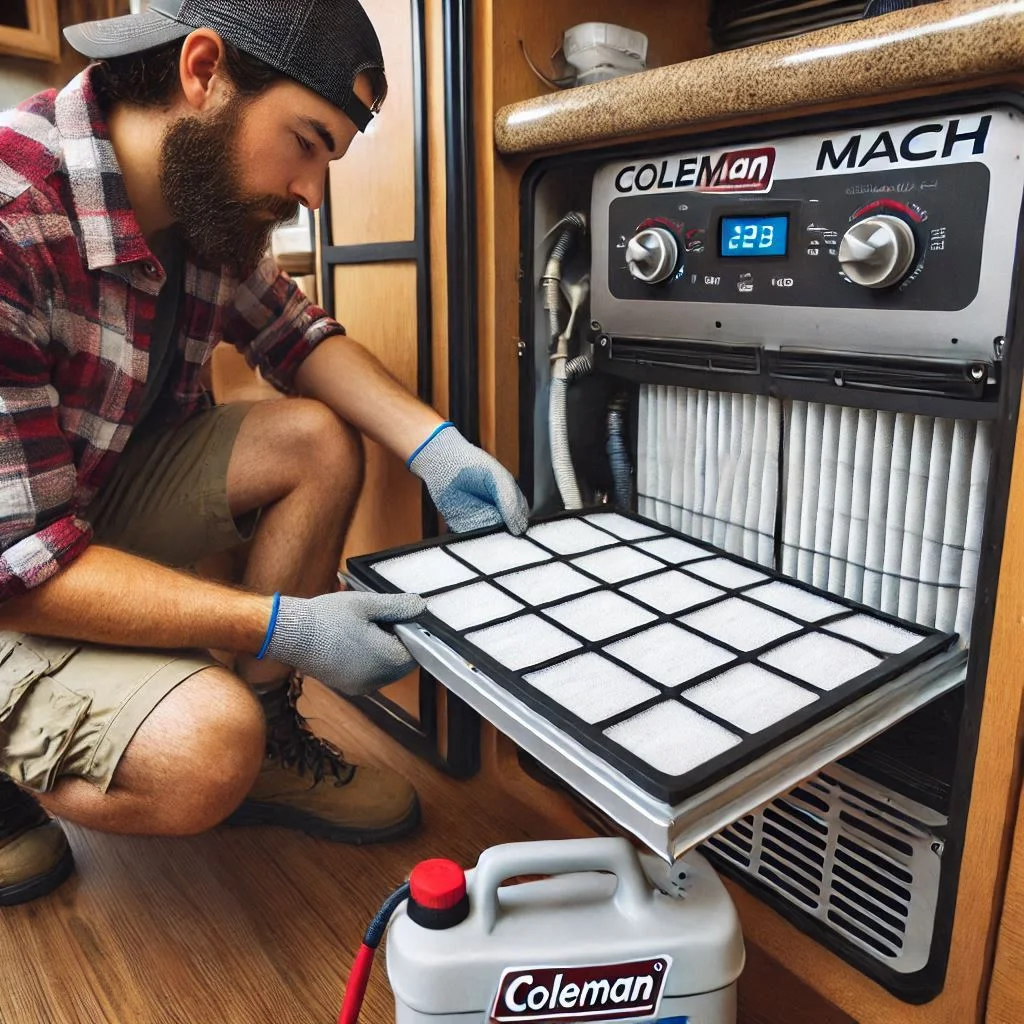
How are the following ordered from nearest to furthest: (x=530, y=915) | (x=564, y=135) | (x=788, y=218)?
(x=530, y=915), (x=788, y=218), (x=564, y=135)

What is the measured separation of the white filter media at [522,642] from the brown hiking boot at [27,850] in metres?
0.68

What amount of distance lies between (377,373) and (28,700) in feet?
1.86

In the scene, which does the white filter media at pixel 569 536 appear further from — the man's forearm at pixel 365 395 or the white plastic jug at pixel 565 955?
the white plastic jug at pixel 565 955

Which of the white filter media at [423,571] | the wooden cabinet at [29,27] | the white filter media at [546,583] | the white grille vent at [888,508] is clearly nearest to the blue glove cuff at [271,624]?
the white filter media at [423,571]

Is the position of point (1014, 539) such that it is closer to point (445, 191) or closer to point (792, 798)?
point (792, 798)

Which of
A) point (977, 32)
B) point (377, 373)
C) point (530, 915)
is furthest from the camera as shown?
point (377, 373)

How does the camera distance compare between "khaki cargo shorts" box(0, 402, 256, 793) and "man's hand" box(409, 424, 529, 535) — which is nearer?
"khaki cargo shorts" box(0, 402, 256, 793)

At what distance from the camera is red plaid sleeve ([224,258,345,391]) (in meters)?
1.16

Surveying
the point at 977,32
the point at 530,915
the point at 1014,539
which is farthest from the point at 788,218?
the point at 530,915

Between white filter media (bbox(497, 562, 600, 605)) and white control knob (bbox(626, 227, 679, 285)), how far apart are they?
13.5 inches

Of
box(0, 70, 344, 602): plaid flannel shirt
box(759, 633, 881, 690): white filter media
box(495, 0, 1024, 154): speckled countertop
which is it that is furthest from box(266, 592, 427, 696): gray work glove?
box(495, 0, 1024, 154): speckled countertop

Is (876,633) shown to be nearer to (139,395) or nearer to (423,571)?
(423,571)

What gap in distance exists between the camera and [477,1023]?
0.69 m

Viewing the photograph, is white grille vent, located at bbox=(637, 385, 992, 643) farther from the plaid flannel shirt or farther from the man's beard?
the plaid flannel shirt
